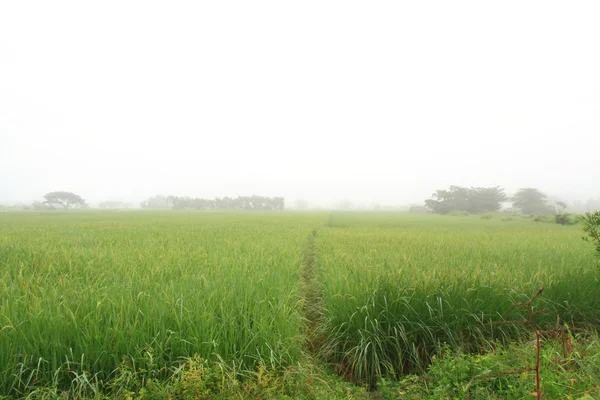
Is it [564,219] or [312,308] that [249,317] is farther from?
[564,219]

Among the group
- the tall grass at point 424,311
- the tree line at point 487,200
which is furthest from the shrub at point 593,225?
the tree line at point 487,200

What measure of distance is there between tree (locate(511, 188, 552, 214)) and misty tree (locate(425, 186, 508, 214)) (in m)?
3.37

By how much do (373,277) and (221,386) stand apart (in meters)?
2.79

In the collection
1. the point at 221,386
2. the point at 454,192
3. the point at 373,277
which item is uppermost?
the point at 454,192

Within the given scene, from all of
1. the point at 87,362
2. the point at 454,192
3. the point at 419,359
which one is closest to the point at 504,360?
the point at 419,359

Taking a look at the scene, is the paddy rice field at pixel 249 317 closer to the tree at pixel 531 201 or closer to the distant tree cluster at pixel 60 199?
the tree at pixel 531 201

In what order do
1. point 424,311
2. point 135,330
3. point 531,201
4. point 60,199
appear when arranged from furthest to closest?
point 60,199 < point 531,201 < point 424,311 < point 135,330

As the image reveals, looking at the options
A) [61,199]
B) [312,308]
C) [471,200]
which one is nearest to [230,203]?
[61,199]

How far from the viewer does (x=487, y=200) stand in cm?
5759

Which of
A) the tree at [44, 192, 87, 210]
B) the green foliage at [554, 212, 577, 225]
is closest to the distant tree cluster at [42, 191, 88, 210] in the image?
the tree at [44, 192, 87, 210]

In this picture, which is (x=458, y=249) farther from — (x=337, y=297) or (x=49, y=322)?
(x=49, y=322)

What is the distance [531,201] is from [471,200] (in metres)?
13.5

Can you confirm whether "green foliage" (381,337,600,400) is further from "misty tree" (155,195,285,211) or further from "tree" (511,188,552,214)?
"misty tree" (155,195,285,211)

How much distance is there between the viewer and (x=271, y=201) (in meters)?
114
